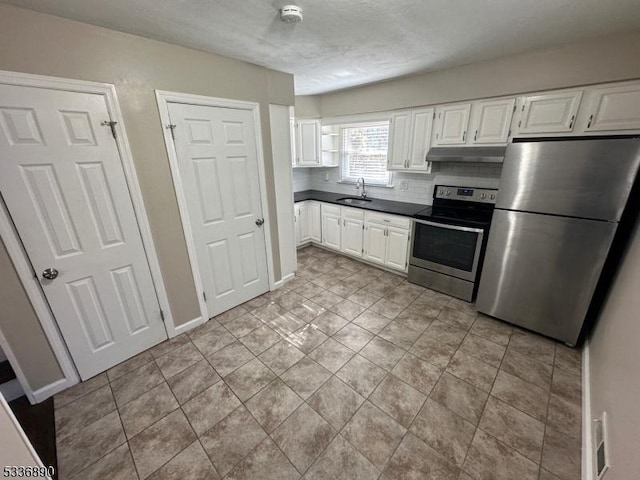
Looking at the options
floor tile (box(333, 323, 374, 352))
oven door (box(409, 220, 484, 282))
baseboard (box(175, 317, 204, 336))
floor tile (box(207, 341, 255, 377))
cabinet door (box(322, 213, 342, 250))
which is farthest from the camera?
cabinet door (box(322, 213, 342, 250))

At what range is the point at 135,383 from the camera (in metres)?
1.96

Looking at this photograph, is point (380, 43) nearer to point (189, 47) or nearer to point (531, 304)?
point (189, 47)

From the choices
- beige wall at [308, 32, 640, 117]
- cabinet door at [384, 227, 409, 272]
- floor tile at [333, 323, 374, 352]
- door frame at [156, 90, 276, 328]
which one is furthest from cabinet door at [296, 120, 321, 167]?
floor tile at [333, 323, 374, 352]

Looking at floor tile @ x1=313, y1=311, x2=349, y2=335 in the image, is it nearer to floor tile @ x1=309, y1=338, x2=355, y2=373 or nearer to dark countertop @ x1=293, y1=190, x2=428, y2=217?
floor tile @ x1=309, y1=338, x2=355, y2=373

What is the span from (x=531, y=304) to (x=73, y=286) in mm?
3779

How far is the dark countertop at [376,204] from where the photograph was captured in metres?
3.33

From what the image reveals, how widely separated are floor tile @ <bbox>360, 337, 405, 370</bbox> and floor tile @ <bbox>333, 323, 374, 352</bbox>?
0.06 meters

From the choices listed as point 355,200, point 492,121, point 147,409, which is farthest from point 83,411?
point 492,121

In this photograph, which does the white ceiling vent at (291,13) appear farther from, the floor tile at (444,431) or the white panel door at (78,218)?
the floor tile at (444,431)

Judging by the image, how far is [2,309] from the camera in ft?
5.28

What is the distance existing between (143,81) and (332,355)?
2.62 meters

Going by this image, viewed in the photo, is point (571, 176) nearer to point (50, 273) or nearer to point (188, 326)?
point (188, 326)

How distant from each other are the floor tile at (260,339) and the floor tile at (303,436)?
708 millimetres

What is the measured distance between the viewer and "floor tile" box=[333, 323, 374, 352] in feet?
7.61
